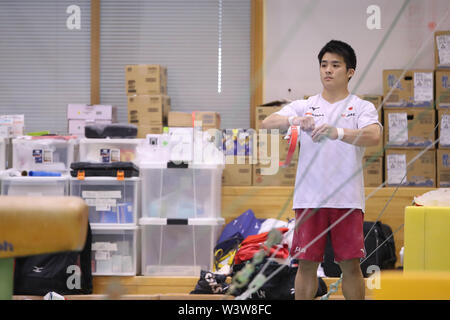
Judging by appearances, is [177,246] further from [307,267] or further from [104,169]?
[307,267]

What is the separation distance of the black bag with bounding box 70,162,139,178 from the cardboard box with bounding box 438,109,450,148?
2031mm

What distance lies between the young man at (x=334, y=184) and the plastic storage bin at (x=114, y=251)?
180 centimetres

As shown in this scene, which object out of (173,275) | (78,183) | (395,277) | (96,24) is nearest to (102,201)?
(78,183)

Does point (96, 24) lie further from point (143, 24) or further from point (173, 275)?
point (173, 275)

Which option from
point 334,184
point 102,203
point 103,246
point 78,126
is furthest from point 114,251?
point 334,184

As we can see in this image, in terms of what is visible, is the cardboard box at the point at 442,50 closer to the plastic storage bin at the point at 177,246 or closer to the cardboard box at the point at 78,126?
the plastic storage bin at the point at 177,246

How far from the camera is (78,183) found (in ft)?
12.5

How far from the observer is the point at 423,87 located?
14.0ft

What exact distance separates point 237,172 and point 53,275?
1.37m

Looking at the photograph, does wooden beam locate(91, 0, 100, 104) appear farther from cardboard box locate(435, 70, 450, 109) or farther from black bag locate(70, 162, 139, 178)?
cardboard box locate(435, 70, 450, 109)

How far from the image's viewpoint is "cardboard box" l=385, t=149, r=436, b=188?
4176mm

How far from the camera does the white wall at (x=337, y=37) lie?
464 centimetres

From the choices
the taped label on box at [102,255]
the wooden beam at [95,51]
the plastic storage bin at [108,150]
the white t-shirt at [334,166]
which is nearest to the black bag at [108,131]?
the plastic storage bin at [108,150]
